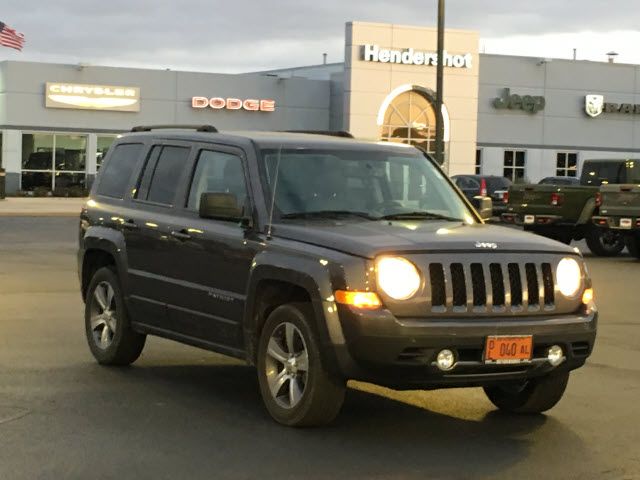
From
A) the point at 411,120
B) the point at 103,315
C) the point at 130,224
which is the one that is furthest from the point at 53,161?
the point at 130,224

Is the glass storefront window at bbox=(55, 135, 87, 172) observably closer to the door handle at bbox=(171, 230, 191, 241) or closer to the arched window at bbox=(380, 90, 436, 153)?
the arched window at bbox=(380, 90, 436, 153)

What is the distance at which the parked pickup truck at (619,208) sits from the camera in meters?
23.6

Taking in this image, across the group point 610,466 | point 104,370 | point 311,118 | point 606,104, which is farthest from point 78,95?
point 610,466

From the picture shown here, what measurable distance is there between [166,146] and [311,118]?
4781cm

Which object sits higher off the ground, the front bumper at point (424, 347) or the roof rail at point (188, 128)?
the roof rail at point (188, 128)

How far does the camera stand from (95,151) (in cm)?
5428

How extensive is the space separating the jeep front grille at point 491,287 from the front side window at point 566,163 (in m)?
55.0

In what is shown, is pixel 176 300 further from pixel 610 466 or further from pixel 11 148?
pixel 11 148

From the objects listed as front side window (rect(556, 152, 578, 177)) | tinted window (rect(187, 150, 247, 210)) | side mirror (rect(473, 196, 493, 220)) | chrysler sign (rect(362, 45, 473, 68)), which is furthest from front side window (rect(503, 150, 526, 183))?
tinted window (rect(187, 150, 247, 210))

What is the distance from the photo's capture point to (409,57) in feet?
180

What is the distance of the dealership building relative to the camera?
53.2m

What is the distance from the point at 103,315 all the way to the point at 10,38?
Answer: 4069cm

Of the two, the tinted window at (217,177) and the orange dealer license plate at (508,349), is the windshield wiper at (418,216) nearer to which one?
the tinted window at (217,177)

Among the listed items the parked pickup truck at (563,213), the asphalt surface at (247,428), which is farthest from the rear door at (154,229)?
the parked pickup truck at (563,213)
